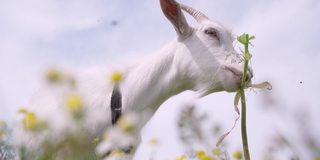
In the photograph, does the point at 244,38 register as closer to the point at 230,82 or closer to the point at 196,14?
the point at 230,82

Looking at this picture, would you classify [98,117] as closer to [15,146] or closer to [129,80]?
[129,80]

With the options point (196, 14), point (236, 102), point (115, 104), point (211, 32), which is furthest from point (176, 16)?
point (236, 102)

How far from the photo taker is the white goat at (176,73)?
537 centimetres

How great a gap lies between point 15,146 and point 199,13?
16.1 feet

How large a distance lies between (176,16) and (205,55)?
601mm

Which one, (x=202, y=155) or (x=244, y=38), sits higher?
(x=244, y=38)

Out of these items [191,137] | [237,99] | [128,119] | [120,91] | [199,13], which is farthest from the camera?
[199,13]

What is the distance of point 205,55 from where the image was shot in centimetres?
575

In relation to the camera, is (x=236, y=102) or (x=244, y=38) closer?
(x=244, y=38)

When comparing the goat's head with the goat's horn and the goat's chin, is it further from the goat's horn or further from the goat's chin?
the goat's horn

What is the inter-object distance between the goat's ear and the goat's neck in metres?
0.31

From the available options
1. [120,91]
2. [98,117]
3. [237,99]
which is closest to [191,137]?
[237,99]

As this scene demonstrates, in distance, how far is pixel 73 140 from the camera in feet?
3.59

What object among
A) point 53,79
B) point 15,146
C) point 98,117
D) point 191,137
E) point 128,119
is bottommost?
point 98,117
